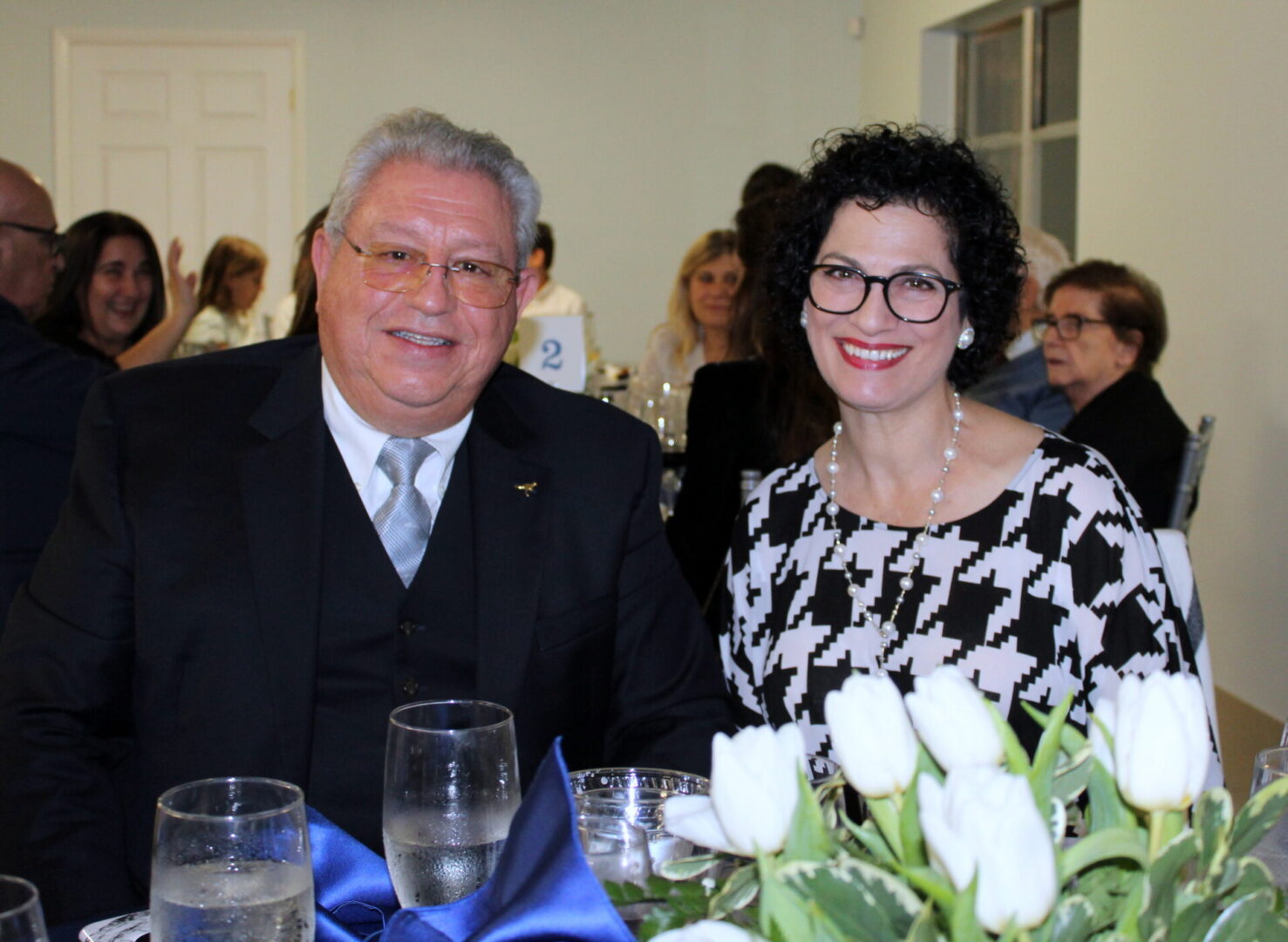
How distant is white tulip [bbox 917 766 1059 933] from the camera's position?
0.53m

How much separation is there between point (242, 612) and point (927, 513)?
996mm

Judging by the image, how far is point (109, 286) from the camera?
452 cm

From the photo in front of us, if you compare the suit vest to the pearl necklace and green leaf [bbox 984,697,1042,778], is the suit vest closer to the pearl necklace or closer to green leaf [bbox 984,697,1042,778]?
the pearl necklace

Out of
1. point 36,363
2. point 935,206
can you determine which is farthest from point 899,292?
point 36,363

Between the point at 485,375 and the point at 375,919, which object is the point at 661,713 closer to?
the point at 485,375

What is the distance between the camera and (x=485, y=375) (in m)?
1.71

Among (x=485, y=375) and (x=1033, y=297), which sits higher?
(x=1033, y=297)

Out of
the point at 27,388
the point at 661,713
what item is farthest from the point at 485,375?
the point at 27,388

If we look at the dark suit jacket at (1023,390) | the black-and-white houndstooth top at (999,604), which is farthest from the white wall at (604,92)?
the black-and-white houndstooth top at (999,604)

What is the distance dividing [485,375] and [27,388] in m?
1.59

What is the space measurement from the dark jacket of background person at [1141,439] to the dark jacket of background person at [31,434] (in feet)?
8.20

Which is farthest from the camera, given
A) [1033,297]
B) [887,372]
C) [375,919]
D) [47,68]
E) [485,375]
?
[47,68]

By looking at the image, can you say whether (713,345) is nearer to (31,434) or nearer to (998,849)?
(31,434)

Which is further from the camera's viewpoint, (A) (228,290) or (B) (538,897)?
(A) (228,290)
